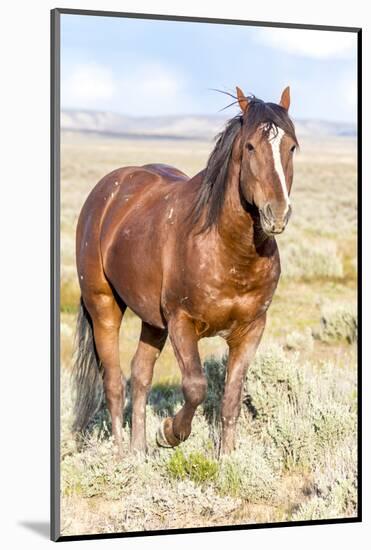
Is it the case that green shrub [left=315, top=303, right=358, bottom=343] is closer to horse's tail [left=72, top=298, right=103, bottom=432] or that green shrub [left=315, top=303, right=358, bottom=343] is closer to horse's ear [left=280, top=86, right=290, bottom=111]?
horse's tail [left=72, top=298, right=103, bottom=432]

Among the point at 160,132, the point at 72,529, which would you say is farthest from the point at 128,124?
the point at 72,529

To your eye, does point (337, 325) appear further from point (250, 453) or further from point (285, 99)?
point (285, 99)

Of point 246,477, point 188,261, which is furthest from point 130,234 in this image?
point 246,477

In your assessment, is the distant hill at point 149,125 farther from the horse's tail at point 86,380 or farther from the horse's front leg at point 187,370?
the horse's front leg at point 187,370

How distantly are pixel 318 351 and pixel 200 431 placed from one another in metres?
3.23

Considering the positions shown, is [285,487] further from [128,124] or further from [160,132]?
[160,132]

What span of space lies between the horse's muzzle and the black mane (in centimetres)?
41

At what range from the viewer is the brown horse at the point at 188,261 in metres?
5.82

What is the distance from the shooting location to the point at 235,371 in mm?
6594

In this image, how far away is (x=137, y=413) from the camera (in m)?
7.27

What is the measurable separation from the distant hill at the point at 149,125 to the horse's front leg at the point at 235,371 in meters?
12.6

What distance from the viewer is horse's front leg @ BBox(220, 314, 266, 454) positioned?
6531 mm

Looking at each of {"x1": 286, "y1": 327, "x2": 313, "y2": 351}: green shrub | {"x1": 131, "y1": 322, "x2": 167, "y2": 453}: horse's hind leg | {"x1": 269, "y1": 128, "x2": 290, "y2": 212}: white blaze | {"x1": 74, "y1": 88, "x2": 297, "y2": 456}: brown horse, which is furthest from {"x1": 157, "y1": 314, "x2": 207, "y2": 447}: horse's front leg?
{"x1": 286, "y1": 327, "x2": 313, "y2": 351}: green shrub

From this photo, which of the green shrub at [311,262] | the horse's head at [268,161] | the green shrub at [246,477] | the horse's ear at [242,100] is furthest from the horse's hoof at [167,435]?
the green shrub at [311,262]
